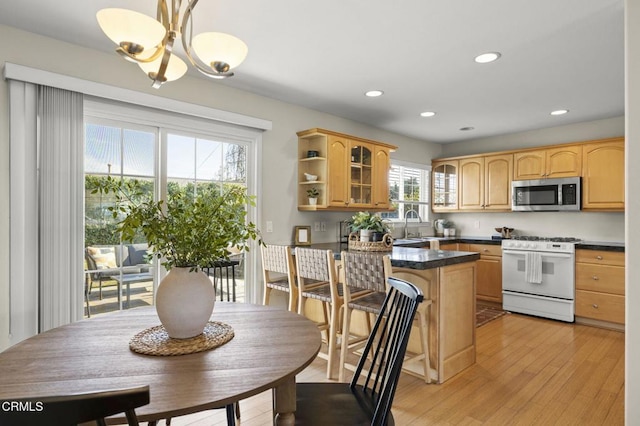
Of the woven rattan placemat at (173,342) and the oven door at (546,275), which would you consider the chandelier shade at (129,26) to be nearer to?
the woven rattan placemat at (173,342)

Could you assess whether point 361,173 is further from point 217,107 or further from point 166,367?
point 166,367

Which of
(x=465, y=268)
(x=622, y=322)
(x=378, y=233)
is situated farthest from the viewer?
(x=622, y=322)

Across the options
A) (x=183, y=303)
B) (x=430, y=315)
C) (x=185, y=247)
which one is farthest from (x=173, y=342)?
(x=430, y=315)

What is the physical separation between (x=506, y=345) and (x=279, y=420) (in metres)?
3.01

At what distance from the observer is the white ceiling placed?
2.11 m

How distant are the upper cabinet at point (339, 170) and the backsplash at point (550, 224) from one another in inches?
88.7

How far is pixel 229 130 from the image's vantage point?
3.40 metres

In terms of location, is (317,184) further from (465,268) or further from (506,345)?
(506,345)

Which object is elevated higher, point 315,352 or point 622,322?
point 315,352

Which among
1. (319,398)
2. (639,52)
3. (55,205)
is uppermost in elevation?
(639,52)

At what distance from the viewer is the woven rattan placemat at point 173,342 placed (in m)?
1.21

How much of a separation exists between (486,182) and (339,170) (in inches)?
102

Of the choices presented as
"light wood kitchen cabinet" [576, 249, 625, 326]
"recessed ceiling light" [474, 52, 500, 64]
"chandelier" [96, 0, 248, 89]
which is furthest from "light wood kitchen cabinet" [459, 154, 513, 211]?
"chandelier" [96, 0, 248, 89]

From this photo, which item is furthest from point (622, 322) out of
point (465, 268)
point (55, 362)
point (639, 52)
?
point (55, 362)
